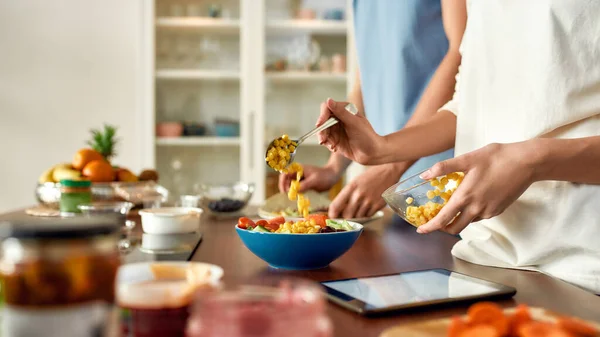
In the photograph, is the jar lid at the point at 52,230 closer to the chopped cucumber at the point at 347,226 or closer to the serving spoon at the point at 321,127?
the chopped cucumber at the point at 347,226

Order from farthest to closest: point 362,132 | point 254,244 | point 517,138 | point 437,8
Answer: point 437,8 < point 362,132 < point 517,138 < point 254,244

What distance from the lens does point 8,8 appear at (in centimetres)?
358

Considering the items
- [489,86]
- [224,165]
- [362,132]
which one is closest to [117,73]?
[224,165]

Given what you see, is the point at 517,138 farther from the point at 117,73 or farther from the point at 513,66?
the point at 117,73

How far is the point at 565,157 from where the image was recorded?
0.95 metres

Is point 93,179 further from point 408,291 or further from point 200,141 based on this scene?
point 200,141

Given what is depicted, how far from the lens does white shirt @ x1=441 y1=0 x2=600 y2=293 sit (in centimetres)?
100

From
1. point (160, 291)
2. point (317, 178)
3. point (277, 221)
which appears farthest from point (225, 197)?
point (160, 291)

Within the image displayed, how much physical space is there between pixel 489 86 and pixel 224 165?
2649 millimetres

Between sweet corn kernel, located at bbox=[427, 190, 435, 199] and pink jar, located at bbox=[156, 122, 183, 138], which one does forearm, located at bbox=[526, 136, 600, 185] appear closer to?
sweet corn kernel, located at bbox=[427, 190, 435, 199]

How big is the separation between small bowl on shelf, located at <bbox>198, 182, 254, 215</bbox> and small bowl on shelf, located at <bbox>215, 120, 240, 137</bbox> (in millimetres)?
1807

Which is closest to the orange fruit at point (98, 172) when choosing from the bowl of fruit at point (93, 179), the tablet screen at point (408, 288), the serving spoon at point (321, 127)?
the bowl of fruit at point (93, 179)

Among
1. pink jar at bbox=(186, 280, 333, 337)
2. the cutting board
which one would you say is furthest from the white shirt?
pink jar at bbox=(186, 280, 333, 337)

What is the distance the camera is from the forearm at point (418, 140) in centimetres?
139
